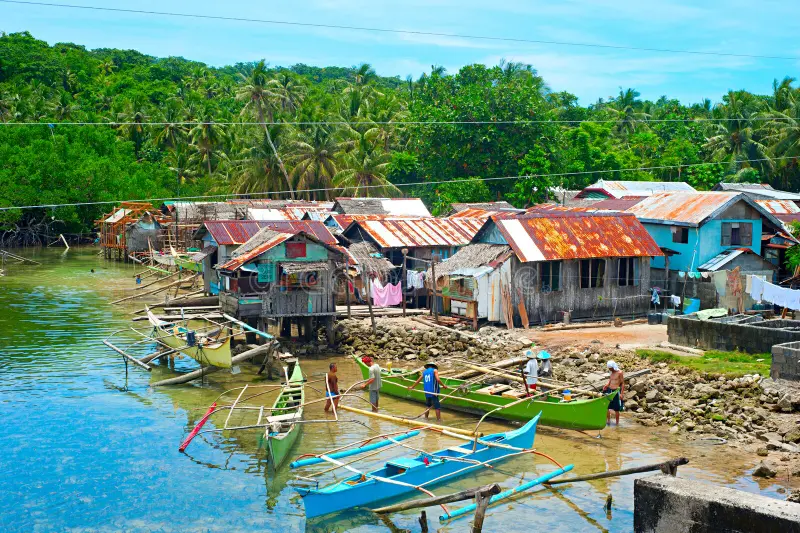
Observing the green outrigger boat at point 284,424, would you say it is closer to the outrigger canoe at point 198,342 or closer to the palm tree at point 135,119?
the outrigger canoe at point 198,342

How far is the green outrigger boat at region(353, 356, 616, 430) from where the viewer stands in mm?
18500

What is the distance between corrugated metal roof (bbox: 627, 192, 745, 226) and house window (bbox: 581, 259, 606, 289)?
4.12 meters

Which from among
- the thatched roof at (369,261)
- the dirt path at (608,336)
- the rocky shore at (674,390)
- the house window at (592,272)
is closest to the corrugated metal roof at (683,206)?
the house window at (592,272)

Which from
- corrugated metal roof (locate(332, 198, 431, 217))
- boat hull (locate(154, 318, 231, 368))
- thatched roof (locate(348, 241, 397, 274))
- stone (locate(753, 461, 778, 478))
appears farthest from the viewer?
corrugated metal roof (locate(332, 198, 431, 217))

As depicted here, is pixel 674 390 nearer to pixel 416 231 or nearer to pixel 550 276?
pixel 550 276

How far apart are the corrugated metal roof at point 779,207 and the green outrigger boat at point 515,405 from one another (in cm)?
2609

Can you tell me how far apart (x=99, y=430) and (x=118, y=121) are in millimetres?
59916

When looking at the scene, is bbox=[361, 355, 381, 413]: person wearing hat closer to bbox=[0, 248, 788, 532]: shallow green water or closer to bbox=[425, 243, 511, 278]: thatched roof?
bbox=[0, 248, 788, 532]: shallow green water

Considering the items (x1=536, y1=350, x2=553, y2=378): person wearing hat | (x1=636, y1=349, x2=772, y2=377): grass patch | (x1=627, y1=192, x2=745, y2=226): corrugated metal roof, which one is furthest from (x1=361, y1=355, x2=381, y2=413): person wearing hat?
(x1=627, y1=192, x2=745, y2=226): corrugated metal roof

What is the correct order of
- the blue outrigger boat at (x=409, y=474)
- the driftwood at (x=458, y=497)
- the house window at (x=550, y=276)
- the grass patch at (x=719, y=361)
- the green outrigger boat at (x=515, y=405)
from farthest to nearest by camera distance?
the house window at (x=550, y=276) < the grass patch at (x=719, y=361) < the green outrigger boat at (x=515, y=405) < the blue outrigger boat at (x=409, y=474) < the driftwood at (x=458, y=497)

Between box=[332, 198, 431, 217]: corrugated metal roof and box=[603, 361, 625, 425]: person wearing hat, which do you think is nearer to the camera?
box=[603, 361, 625, 425]: person wearing hat

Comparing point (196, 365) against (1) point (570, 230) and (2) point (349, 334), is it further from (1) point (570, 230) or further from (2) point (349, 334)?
(1) point (570, 230)

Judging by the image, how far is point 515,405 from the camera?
19.4 meters

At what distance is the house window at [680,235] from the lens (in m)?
31.7
